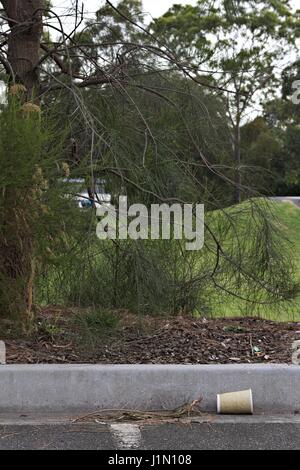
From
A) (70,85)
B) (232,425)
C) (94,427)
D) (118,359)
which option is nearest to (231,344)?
(118,359)

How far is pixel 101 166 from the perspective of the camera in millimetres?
5141

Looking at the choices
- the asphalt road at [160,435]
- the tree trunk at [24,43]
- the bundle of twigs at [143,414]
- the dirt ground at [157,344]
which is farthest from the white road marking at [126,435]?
the tree trunk at [24,43]

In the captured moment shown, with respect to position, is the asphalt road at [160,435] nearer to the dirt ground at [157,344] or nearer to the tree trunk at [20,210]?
the dirt ground at [157,344]

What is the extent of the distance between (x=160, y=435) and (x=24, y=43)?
144 inches

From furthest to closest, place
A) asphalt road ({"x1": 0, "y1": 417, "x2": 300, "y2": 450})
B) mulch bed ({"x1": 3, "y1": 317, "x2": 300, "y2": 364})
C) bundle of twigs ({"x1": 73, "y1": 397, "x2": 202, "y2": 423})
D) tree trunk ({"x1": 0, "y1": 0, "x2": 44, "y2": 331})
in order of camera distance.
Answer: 1. mulch bed ({"x1": 3, "y1": 317, "x2": 300, "y2": 364})
2. tree trunk ({"x1": 0, "y1": 0, "x2": 44, "y2": 331})
3. bundle of twigs ({"x1": 73, "y1": 397, "x2": 202, "y2": 423})
4. asphalt road ({"x1": 0, "y1": 417, "x2": 300, "y2": 450})

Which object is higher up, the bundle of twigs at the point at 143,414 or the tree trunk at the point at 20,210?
the tree trunk at the point at 20,210

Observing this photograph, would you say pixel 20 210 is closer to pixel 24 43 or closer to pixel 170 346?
pixel 170 346

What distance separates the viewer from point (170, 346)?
5352 mm

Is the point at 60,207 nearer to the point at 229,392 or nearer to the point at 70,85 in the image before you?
the point at 70,85

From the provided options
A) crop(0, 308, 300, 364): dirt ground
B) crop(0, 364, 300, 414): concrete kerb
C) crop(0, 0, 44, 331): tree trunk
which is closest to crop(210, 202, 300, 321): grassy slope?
crop(0, 308, 300, 364): dirt ground

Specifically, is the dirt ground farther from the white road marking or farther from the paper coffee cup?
the white road marking

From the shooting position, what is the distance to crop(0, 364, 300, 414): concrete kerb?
14.3 ft

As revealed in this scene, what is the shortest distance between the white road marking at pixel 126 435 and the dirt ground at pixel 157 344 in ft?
2.81

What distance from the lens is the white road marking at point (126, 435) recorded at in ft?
12.5
